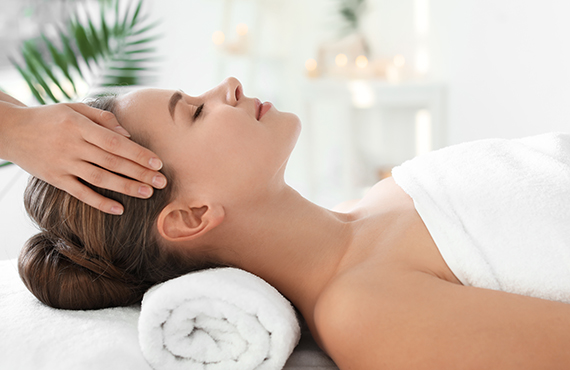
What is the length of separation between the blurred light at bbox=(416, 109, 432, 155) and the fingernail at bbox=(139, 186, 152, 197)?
8.68 ft

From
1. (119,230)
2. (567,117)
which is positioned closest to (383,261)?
(119,230)

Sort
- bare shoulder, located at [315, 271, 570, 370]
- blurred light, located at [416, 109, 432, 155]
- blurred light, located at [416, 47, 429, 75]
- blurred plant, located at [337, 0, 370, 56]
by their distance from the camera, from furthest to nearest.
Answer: blurred plant, located at [337, 0, 370, 56] < blurred light, located at [416, 47, 429, 75] < blurred light, located at [416, 109, 432, 155] < bare shoulder, located at [315, 271, 570, 370]

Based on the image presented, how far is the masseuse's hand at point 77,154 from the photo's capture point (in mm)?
890

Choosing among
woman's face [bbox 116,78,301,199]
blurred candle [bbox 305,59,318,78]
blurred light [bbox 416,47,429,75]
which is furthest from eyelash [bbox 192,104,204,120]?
blurred light [bbox 416,47,429,75]

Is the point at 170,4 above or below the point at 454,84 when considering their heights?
above

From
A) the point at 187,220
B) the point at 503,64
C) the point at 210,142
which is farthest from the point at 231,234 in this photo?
the point at 503,64

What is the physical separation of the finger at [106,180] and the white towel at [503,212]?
60cm

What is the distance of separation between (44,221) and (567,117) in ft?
6.91

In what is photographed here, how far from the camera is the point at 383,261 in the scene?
905 mm

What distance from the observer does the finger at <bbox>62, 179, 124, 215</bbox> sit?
909 mm

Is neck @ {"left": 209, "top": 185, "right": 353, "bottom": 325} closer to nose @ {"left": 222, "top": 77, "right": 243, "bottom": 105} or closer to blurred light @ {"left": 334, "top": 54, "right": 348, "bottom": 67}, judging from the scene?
nose @ {"left": 222, "top": 77, "right": 243, "bottom": 105}

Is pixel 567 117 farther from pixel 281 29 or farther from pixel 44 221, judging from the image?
pixel 281 29

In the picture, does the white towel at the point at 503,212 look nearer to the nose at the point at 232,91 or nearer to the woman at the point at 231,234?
the woman at the point at 231,234

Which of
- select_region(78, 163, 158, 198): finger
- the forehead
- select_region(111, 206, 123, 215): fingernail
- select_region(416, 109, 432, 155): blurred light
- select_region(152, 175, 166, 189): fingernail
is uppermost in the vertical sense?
the forehead
